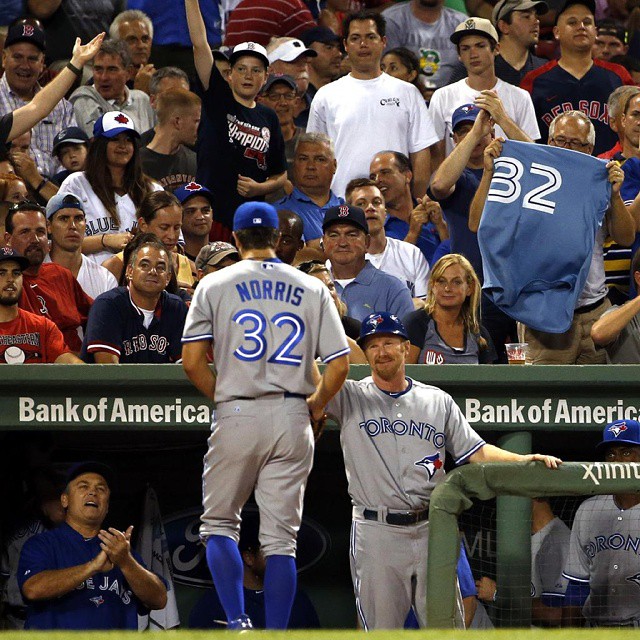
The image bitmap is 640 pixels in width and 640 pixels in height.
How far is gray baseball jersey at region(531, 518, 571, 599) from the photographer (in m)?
6.66

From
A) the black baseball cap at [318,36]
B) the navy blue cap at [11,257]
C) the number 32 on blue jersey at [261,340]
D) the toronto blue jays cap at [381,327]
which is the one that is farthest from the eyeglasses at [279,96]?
the number 32 on blue jersey at [261,340]

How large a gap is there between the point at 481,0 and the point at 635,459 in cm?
602

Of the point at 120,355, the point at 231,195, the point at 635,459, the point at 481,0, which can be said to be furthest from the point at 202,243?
the point at 481,0

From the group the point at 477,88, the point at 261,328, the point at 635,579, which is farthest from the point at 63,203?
the point at 635,579

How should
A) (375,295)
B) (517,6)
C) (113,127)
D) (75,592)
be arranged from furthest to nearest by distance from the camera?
1. (517,6)
2. (113,127)
3. (375,295)
4. (75,592)

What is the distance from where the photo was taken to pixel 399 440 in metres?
5.86

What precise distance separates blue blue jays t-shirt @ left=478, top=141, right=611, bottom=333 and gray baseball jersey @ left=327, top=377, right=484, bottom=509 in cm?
109

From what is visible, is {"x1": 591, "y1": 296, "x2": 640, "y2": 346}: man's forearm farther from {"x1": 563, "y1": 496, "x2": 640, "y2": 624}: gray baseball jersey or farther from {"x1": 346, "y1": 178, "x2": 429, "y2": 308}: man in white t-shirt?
{"x1": 346, "y1": 178, "x2": 429, "y2": 308}: man in white t-shirt

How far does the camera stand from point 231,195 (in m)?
8.38

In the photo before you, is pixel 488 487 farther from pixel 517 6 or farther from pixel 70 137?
pixel 517 6

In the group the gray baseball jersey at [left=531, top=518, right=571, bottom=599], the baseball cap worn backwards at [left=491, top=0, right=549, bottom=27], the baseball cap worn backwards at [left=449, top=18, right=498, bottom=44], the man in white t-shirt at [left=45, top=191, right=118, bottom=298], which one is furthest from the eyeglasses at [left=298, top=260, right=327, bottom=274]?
the baseball cap worn backwards at [left=491, top=0, right=549, bottom=27]

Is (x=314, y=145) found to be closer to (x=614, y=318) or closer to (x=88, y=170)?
(x=88, y=170)

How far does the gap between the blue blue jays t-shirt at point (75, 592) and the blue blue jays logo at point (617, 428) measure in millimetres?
2483

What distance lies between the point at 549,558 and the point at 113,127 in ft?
11.4
